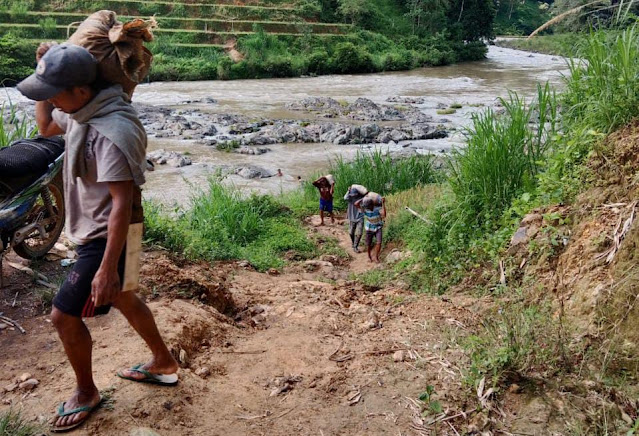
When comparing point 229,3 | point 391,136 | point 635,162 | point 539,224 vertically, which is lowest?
point 391,136

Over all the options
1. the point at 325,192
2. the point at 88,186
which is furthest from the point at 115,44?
the point at 325,192

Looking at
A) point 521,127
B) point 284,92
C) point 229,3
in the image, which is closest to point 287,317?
point 521,127

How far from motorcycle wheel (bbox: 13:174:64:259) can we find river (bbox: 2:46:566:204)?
368cm

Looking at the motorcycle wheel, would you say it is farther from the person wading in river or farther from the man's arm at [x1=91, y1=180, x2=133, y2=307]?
the man's arm at [x1=91, y1=180, x2=133, y2=307]

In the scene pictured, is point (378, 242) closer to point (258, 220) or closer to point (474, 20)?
point (258, 220)

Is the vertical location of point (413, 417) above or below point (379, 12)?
below

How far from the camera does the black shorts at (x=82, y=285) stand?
2.28 m

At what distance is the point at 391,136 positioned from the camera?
50.7 feet

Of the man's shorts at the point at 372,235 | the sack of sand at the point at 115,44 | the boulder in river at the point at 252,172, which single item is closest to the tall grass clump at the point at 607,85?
the man's shorts at the point at 372,235

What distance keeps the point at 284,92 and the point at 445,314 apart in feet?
67.6

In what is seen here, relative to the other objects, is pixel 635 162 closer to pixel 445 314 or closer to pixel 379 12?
pixel 445 314

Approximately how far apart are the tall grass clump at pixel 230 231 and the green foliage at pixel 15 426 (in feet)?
8.82

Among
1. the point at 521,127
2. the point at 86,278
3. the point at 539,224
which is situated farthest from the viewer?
the point at 521,127

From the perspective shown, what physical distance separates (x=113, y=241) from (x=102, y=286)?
0.18m
